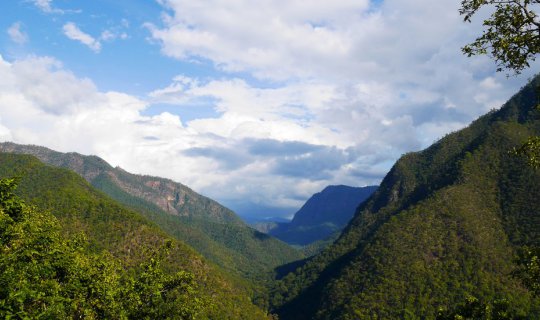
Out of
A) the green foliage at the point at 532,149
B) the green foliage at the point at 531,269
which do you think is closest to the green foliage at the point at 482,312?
the green foliage at the point at 531,269

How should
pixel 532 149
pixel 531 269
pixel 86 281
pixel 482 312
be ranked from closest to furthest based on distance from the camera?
pixel 532 149, pixel 531 269, pixel 86 281, pixel 482 312

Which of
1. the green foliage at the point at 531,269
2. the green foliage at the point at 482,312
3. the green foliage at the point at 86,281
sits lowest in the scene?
the green foliage at the point at 482,312

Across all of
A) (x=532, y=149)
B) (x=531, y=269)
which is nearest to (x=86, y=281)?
(x=531, y=269)

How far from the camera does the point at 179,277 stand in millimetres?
34344

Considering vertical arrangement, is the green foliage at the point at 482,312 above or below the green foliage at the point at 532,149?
below

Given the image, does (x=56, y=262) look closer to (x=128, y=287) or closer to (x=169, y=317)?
(x=128, y=287)

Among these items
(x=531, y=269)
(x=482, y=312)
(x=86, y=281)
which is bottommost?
(x=482, y=312)

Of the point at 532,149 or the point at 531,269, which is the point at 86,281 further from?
the point at 532,149

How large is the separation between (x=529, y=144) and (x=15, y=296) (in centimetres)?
2766

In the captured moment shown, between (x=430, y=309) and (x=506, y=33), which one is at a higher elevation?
(x=506, y=33)

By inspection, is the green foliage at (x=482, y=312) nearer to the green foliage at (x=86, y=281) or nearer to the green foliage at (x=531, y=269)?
the green foliage at (x=531, y=269)

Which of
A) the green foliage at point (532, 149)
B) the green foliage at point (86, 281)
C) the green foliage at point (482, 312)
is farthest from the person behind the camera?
the green foliage at point (482, 312)

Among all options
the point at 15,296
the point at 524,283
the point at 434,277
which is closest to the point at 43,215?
the point at 15,296

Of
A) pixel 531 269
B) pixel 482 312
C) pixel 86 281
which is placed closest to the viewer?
pixel 531 269
